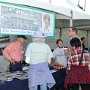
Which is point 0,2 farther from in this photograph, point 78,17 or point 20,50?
point 78,17

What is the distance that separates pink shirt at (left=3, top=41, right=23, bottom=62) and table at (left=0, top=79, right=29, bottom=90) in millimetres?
678

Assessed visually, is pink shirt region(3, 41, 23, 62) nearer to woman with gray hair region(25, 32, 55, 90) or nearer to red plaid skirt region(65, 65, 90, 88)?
woman with gray hair region(25, 32, 55, 90)

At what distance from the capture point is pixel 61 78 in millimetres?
5434

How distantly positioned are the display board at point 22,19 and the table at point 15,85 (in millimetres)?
904

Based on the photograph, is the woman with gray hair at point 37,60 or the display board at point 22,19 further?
the display board at point 22,19

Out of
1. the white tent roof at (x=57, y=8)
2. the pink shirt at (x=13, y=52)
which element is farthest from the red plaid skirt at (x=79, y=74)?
the white tent roof at (x=57, y=8)

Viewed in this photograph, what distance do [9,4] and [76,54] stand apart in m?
1.37

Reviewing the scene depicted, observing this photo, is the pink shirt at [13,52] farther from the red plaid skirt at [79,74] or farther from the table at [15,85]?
the red plaid skirt at [79,74]

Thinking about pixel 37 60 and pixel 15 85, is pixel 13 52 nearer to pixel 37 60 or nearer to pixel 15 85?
pixel 37 60

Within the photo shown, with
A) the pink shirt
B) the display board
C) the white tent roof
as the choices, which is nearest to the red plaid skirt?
the pink shirt

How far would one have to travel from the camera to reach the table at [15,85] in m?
3.94

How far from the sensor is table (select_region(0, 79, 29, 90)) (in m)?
3.94

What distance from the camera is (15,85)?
164 inches

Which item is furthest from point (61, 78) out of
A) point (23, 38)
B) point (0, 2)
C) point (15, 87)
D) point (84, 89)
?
point (0, 2)
